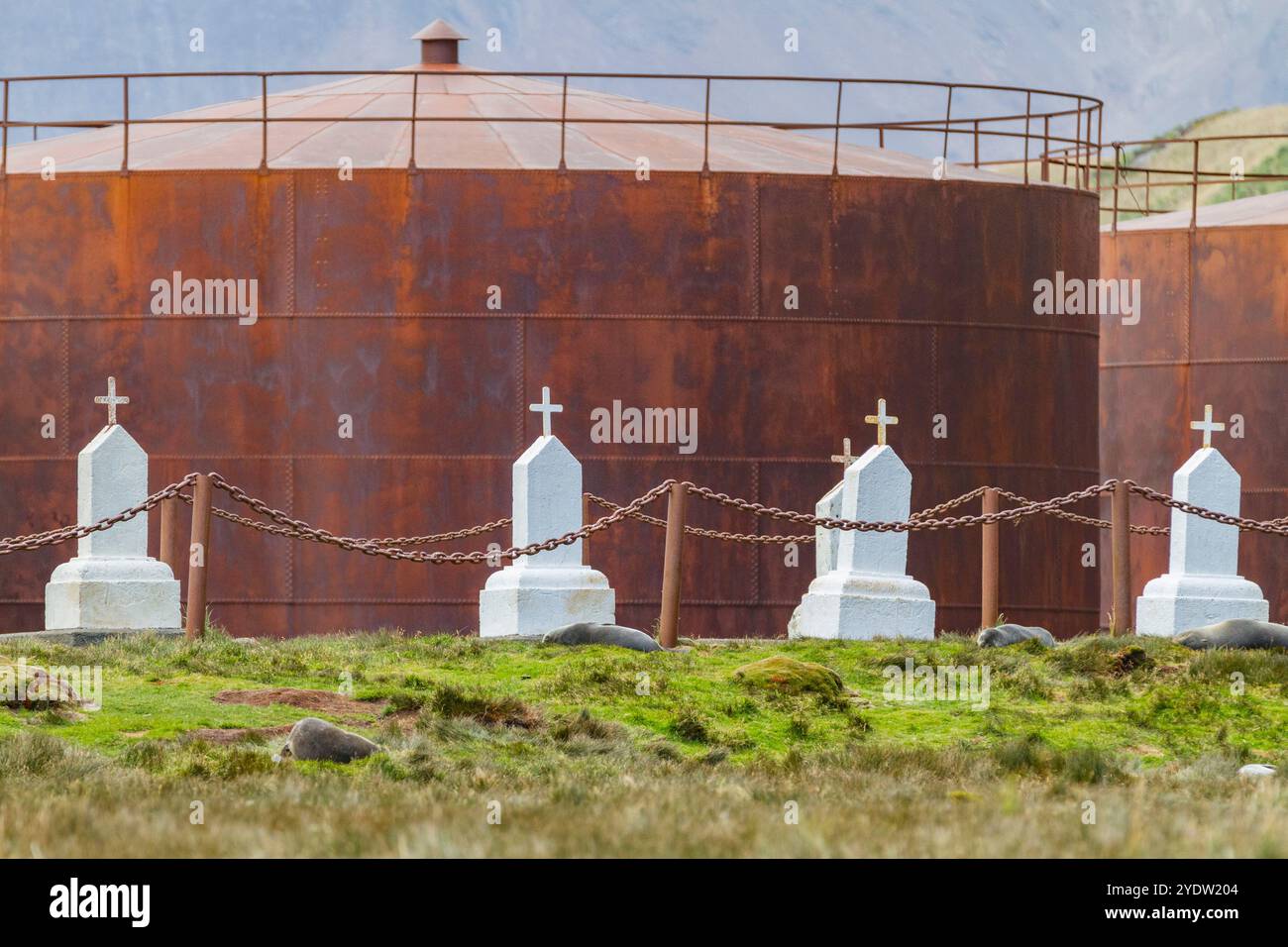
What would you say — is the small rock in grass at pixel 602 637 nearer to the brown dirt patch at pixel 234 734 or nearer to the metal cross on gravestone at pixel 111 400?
the brown dirt patch at pixel 234 734

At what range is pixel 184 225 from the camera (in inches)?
749

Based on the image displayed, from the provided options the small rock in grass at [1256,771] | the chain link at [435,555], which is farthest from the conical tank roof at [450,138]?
the small rock in grass at [1256,771]

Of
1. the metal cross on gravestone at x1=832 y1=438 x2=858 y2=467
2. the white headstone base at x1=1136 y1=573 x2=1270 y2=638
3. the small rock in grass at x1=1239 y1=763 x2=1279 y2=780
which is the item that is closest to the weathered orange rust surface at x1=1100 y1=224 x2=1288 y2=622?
the metal cross on gravestone at x1=832 y1=438 x2=858 y2=467

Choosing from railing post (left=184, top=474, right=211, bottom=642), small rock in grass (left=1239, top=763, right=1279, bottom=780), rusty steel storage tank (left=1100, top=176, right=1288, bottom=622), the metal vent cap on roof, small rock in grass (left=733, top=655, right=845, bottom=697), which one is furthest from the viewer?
rusty steel storage tank (left=1100, top=176, right=1288, bottom=622)

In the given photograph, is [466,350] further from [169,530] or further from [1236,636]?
[1236,636]

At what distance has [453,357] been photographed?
18.8m

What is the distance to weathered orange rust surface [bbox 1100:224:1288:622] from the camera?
2475 cm

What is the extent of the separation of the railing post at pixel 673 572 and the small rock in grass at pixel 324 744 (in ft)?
16.5

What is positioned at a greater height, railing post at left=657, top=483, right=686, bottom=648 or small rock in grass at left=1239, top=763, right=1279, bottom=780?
railing post at left=657, top=483, right=686, bottom=648

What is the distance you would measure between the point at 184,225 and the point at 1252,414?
12.4m

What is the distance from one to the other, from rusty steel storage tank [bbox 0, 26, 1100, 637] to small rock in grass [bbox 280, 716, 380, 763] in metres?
8.46

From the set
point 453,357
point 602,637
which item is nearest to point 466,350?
point 453,357

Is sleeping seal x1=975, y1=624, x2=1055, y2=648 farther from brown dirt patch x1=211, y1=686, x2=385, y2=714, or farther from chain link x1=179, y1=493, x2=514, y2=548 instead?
brown dirt patch x1=211, y1=686, x2=385, y2=714
